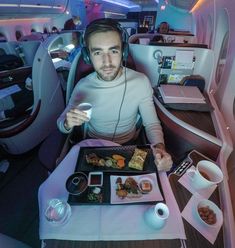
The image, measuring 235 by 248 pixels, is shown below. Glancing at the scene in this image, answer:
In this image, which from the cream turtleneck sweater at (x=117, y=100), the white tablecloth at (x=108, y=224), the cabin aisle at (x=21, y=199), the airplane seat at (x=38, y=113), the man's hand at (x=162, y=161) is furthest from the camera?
the airplane seat at (x=38, y=113)

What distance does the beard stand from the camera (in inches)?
47.0

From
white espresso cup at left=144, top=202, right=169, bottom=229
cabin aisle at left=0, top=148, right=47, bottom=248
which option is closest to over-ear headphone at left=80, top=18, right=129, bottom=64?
white espresso cup at left=144, top=202, right=169, bottom=229

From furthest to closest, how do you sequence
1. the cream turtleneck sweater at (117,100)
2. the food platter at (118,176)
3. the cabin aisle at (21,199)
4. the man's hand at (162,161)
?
the cabin aisle at (21,199) < the cream turtleneck sweater at (117,100) < the man's hand at (162,161) < the food platter at (118,176)

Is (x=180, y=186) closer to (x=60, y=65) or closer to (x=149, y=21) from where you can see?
(x=60, y=65)

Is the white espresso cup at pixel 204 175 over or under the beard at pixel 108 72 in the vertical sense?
under

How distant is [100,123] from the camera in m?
1.33

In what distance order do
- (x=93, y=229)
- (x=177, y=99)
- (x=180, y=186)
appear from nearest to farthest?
(x=93, y=229), (x=180, y=186), (x=177, y=99)

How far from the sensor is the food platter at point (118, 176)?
72cm

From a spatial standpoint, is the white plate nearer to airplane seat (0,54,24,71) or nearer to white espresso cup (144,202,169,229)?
white espresso cup (144,202,169,229)

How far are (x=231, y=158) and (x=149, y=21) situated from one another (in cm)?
1193

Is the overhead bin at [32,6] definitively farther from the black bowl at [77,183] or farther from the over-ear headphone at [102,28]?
the black bowl at [77,183]

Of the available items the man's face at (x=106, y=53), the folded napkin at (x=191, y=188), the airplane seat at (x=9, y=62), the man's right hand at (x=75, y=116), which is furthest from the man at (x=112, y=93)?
the airplane seat at (x=9, y=62)

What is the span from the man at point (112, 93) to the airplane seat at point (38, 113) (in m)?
0.64

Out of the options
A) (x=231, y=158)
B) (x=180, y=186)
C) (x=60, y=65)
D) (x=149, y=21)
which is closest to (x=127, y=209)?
(x=180, y=186)
